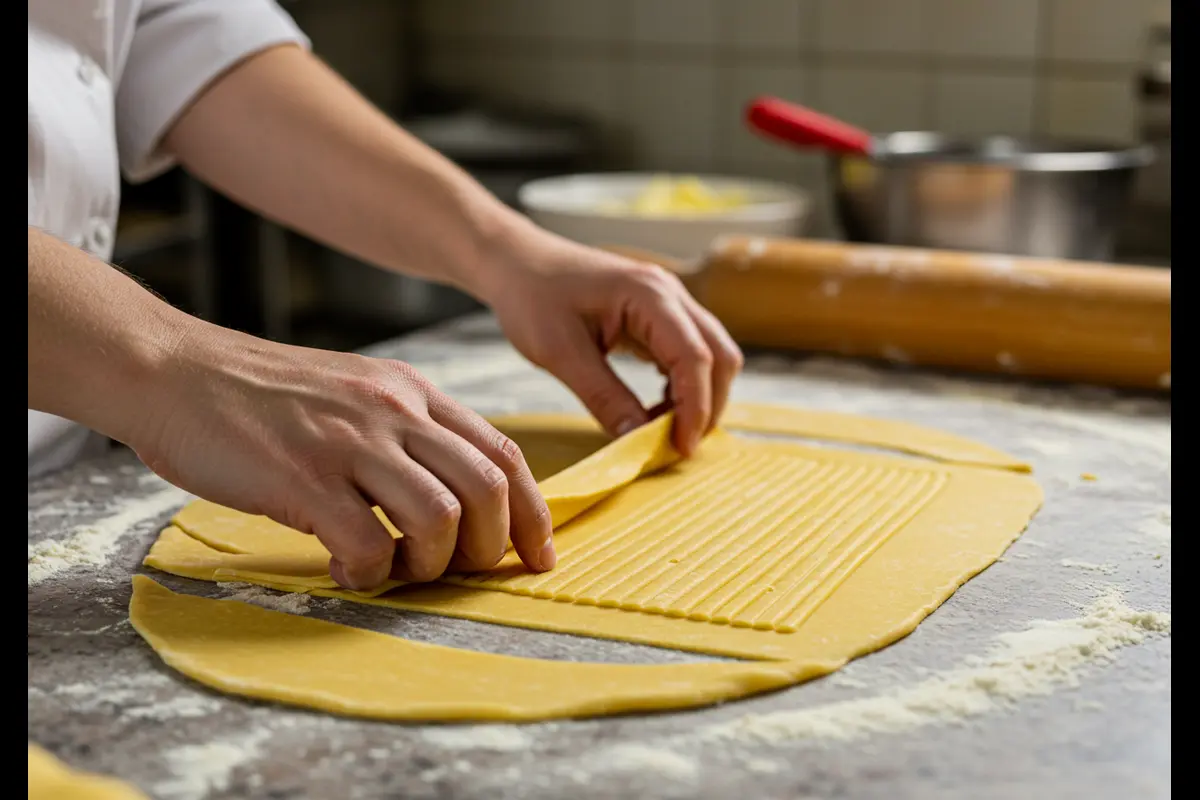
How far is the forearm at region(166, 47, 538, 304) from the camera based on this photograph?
1208 millimetres

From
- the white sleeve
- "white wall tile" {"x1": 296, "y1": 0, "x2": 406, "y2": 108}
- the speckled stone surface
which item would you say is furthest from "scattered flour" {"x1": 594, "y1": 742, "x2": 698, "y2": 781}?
"white wall tile" {"x1": 296, "y1": 0, "x2": 406, "y2": 108}

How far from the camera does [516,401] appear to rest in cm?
132

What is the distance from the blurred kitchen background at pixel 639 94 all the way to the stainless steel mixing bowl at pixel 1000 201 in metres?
0.31

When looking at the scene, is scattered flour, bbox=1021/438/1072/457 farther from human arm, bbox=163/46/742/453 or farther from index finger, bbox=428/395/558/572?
index finger, bbox=428/395/558/572

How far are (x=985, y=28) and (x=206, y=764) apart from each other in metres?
1.89

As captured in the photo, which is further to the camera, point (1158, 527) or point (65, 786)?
point (1158, 527)

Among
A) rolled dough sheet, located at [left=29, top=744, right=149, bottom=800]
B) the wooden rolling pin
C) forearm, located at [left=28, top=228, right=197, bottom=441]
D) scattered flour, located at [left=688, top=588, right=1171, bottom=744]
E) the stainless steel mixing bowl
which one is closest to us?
rolled dough sheet, located at [left=29, top=744, right=149, bottom=800]

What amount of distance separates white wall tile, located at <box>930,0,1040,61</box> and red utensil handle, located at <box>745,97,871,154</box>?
55cm

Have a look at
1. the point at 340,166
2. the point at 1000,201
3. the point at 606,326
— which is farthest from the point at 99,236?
the point at 1000,201

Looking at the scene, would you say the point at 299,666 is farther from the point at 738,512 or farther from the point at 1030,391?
the point at 1030,391

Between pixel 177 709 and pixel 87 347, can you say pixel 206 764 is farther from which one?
pixel 87 347

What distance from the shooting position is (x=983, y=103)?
2174mm

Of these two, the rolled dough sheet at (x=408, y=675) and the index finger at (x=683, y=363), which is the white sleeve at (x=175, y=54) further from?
the rolled dough sheet at (x=408, y=675)

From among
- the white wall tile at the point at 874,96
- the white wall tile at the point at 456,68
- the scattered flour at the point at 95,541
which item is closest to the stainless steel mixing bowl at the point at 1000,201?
the white wall tile at the point at 874,96
